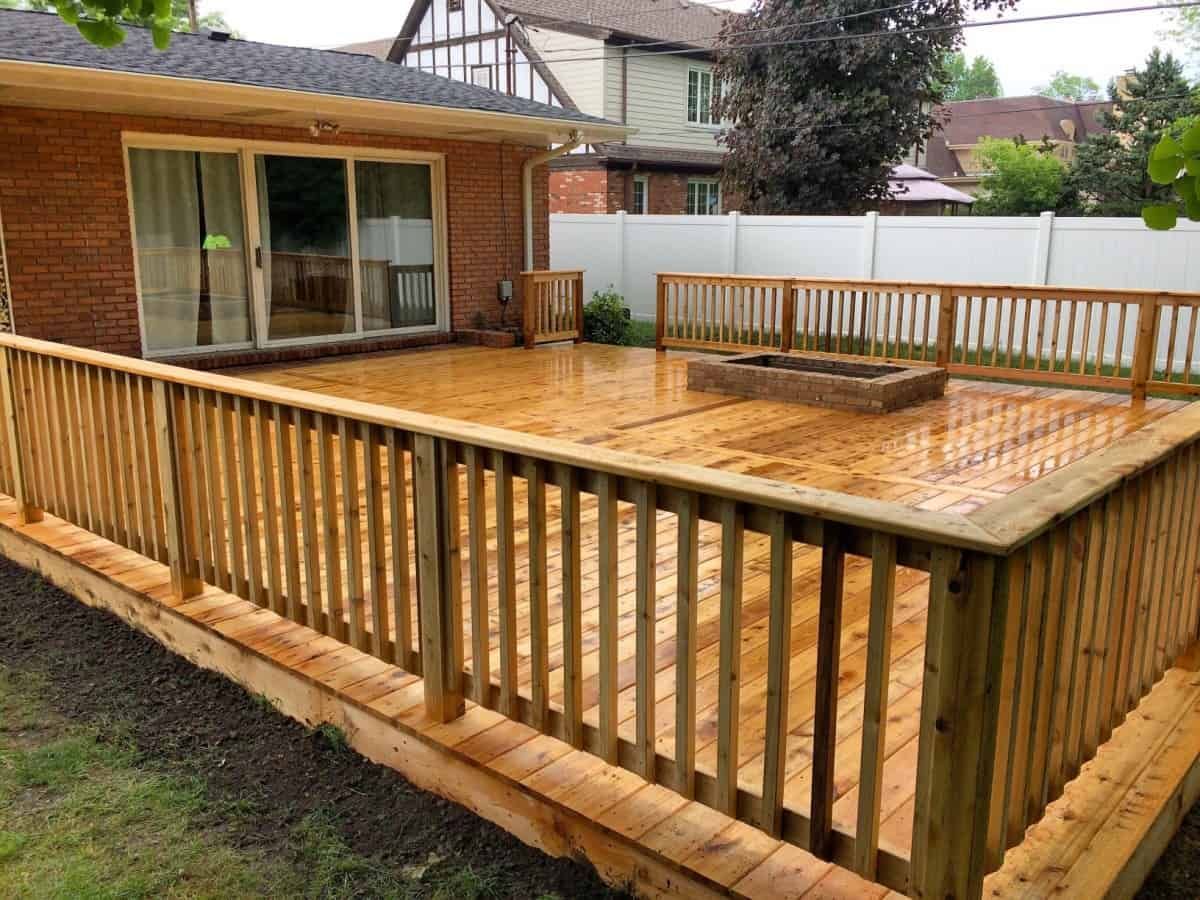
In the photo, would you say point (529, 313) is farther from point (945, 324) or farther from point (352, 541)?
point (352, 541)

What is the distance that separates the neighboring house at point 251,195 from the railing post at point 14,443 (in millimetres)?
3290

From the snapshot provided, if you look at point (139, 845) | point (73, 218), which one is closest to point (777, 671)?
point (139, 845)

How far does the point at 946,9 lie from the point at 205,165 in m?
12.3

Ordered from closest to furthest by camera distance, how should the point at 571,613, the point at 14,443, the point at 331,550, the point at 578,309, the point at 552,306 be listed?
the point at 571,613 → the point at 331,550 → the point at 14,443 → the point at 552,306 → the point at 578,309

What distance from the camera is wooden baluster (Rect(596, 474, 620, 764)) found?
235 cm

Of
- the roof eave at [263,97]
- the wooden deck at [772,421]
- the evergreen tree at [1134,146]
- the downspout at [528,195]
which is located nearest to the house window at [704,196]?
the evergreen tree at [1134,146]

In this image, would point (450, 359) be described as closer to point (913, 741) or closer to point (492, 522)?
point (492, 522)

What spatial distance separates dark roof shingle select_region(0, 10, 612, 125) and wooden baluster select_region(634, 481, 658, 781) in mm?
6014

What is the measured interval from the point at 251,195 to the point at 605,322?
438 cm

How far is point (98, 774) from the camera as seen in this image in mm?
3109

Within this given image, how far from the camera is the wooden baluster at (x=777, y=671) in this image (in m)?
2.02

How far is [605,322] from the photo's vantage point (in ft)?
40.9

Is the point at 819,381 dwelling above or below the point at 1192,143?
below

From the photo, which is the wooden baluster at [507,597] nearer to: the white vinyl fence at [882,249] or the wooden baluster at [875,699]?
the wooden baluster at [875,699]
